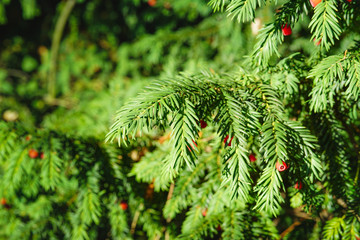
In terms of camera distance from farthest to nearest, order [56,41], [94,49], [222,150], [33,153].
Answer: [94,49] → [56,41] → [33,153] → [222,150]

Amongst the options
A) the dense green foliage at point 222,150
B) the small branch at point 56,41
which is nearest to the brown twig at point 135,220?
the dense green foliage at point 222,150

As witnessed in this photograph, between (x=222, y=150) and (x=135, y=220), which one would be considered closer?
(x=222, y=150)

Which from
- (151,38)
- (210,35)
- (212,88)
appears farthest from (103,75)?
(212,88)

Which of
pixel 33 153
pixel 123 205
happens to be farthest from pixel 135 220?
pixel 33 153

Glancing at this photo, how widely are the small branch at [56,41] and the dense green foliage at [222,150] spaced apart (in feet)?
3.01

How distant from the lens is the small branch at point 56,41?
249 centimetres

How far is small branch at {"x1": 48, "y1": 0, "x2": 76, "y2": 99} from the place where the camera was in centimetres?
249

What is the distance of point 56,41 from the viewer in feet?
8.42

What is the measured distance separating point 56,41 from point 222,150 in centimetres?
240

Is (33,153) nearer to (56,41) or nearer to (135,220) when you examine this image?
(135,220)

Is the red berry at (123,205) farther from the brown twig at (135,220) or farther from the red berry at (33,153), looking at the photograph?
the red berry at (33,153)

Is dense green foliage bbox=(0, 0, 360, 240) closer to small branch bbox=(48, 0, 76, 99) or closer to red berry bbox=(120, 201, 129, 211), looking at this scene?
red berry bbox=(120, 201, 129, 211)

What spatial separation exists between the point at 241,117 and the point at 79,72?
256 cm

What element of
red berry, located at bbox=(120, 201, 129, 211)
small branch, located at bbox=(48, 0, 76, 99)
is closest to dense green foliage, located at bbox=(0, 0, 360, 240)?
red berry, located at bbox=(120, 201, 129, 211)
